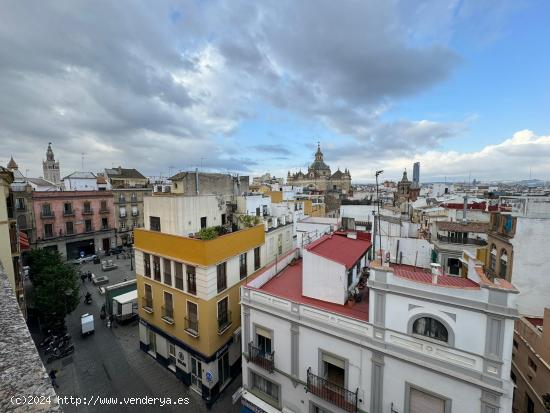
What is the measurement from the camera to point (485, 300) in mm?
8039

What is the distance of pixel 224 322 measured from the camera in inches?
635

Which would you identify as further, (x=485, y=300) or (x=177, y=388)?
(x=177, y=388)

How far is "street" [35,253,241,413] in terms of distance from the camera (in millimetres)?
15078

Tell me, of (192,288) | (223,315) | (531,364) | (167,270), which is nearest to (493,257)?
(531,364)

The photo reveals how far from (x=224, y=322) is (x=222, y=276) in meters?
3.02

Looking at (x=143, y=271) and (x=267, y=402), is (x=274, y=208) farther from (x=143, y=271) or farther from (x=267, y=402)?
(x=267, y=402)

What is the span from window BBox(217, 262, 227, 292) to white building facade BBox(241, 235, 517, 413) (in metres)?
3.01

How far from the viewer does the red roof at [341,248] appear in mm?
12555

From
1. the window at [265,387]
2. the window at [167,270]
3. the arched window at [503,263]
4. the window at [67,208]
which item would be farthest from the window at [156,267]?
the window at [67,208]

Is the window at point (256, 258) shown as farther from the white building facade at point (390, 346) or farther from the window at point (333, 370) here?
the window at point (333, 370)

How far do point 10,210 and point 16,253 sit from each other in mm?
3528

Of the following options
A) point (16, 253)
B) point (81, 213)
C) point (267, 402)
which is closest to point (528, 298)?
point (267, 402)

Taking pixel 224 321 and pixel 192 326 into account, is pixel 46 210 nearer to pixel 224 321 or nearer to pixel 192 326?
pixel 192 326

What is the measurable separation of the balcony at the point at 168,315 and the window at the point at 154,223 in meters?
5.32
